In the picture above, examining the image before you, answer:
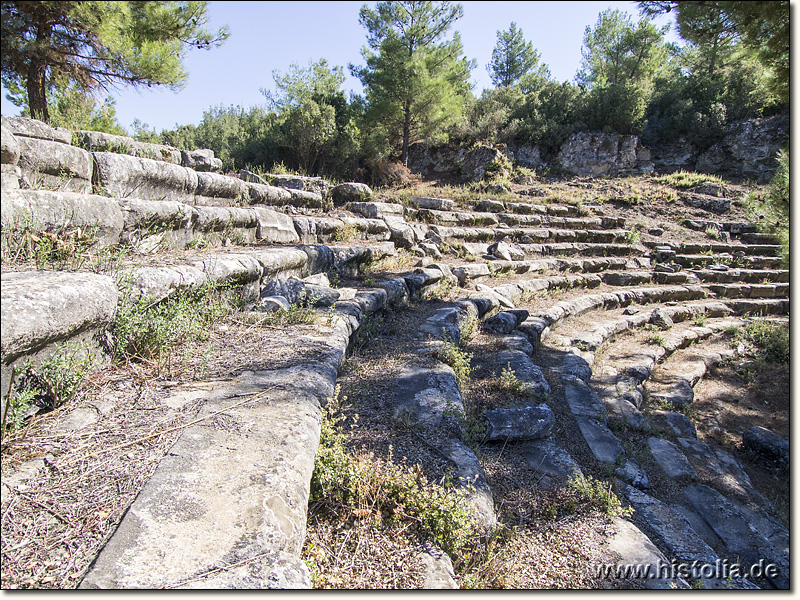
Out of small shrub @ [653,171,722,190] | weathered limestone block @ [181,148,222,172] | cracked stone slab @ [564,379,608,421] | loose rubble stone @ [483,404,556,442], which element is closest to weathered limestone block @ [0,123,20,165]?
loose rubble stone @ [483,404,556,442]

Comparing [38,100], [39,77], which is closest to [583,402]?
[39,77]

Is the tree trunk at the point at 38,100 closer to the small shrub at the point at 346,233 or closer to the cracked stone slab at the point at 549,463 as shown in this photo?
the small shrub at the point at 346,233

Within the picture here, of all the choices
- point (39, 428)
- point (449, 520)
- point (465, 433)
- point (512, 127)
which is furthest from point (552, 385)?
point (512, 127)

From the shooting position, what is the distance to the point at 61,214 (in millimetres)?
2986

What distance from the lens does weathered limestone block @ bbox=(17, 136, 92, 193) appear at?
3.34 meters

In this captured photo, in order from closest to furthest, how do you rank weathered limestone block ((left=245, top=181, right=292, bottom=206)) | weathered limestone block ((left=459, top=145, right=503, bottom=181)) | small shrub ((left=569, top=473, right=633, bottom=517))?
small shrub ((left=569, top=473, right=633, bottom=517)), weathered limestone block ((left=245, top=181, right=292, bottom=206)), weathered limestone block ((left=459, top=145, right=503, bottom=181))

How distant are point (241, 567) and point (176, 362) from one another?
67.3 inches

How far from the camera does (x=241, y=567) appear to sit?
145cm

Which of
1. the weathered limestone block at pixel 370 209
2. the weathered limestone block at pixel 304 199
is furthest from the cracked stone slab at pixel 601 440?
the weathered limestone block at pixel 370 209

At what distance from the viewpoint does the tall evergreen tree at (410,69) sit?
16.0 meters

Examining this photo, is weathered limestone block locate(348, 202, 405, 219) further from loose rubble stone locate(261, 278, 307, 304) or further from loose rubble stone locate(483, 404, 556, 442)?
loose rubble stone locate(483, 404, 556, 442)

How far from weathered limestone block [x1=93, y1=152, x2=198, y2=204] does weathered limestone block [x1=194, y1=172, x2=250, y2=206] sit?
21 centimetres

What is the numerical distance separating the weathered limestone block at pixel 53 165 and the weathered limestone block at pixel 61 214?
16.4 inches

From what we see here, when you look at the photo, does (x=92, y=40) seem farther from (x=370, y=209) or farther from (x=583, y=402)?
(x=370, y=209)
